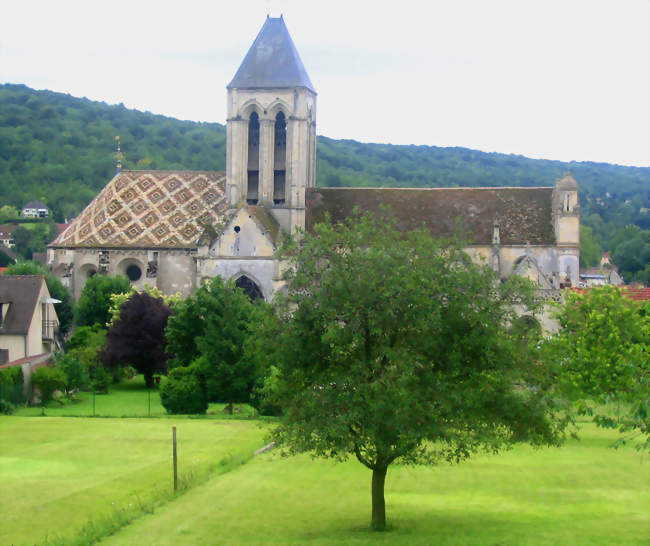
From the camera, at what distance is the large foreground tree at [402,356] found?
19.5 m

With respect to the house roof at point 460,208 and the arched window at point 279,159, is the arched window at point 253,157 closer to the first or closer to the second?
the arched window at point 279,159

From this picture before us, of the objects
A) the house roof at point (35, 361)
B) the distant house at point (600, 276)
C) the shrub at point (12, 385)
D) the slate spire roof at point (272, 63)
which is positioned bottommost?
the shrub at point (12, 385)

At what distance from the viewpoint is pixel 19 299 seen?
161 feet

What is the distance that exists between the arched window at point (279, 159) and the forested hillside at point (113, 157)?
4518 cm

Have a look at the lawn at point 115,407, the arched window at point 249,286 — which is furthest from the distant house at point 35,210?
the lawn at point 115,407

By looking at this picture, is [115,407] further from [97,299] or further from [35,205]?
[35,205]

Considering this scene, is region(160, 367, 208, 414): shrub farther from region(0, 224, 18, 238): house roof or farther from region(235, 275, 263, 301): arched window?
region(0, 224, 18, 238): house roof

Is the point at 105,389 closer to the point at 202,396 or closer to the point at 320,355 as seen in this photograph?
the point at 202,396

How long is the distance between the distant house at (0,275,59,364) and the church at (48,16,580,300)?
846cm

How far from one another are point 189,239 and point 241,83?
29.6ft

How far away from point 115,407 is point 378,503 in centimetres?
2481

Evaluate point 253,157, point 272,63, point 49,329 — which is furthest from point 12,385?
point 272,63

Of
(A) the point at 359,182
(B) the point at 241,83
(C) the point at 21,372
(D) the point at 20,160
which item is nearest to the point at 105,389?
(C) the point at 21,372

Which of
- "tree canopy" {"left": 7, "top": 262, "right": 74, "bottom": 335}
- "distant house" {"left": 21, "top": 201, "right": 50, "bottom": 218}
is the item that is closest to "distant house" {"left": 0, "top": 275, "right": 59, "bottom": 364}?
"tree canopy" {"left": 7, "top": 262, "right": 74, "bottom": 335}
